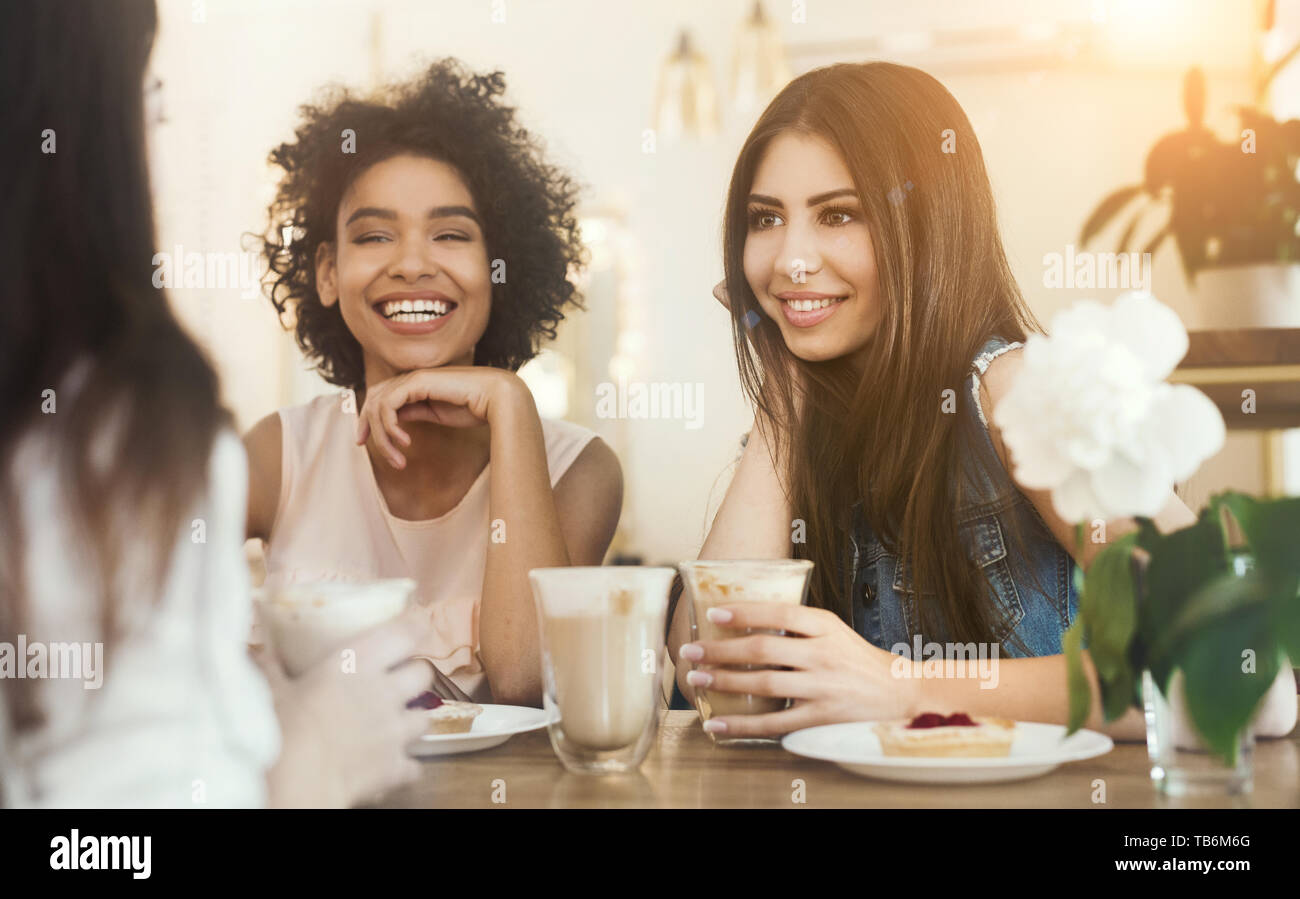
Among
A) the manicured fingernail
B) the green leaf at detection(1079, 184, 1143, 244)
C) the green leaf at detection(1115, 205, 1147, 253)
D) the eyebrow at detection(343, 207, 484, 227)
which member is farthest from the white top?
the green leaf at detection(1079, 184, 1143, 244)

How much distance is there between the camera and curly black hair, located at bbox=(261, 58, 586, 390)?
1.89 meters

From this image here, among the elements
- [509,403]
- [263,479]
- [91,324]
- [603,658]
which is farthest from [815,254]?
[263,479]

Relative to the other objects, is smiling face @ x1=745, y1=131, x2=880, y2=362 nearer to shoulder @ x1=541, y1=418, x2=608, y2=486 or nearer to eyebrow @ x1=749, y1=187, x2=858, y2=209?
eyebrow @ x1=749, y1=187, x2=858, y2=209

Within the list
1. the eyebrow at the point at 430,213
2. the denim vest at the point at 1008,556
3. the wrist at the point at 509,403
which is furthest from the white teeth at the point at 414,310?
the denim vest at the point at 1008,556

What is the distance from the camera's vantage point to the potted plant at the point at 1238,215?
2068 millimetres

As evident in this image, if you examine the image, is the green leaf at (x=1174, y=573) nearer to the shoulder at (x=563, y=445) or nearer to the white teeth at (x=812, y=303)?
the white teeth at (x=812, y=303)

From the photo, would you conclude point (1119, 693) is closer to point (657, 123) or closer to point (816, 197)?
point (816, 197)

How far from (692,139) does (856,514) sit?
7.68ft

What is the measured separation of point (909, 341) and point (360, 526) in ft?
3.16

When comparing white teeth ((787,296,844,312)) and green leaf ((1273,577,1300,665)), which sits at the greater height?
white teeth ((787,296,844,312))

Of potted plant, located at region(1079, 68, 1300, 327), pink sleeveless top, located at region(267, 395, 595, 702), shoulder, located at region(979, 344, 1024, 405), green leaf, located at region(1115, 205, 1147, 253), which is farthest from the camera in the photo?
green leaf, located at region(1115, 205, 1147, 253)

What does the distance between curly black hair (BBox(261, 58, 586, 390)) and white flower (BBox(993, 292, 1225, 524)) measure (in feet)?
4.41

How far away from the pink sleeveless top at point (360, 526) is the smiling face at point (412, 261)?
0.61 ft
